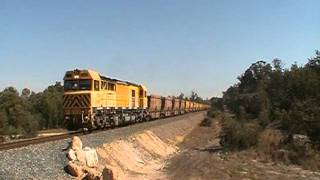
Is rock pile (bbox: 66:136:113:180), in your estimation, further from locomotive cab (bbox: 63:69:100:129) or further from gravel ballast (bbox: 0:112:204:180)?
locomotive cab (bbox: 63:69:100:129)

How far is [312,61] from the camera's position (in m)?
61.2

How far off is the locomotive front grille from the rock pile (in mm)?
10744

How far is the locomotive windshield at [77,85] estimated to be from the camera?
30.8 m

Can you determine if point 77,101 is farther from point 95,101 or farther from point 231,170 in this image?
point 231,170

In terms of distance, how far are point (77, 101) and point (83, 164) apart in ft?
40.6

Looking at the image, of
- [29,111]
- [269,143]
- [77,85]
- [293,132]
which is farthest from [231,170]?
[29,111]

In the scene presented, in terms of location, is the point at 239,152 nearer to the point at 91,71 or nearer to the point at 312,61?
the point at 91,71

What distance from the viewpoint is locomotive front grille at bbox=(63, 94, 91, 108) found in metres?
29.5

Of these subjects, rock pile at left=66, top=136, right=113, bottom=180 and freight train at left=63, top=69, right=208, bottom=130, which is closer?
rock pile at left=66, top=136, right=113, bottom=180

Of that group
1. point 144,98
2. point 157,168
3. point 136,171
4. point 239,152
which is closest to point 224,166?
point 157,168

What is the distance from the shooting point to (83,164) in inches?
701

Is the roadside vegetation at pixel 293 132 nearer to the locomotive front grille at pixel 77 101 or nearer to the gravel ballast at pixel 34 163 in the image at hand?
the locomotive front grille at pixel 77 101


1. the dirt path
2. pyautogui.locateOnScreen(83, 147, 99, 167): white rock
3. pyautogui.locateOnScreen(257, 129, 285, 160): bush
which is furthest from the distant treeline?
pyautogui.locateOnScreen(83, 147, 99, 167): white rock

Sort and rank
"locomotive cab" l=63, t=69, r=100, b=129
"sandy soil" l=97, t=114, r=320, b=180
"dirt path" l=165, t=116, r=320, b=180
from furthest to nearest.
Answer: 1. "locomotive cab" l=63, t=69, r=100, b=129
2. "dirt path" l=165, t=116, r=320, b=180
3. "sandy soil" l=97, t=114, r=320, b=180
